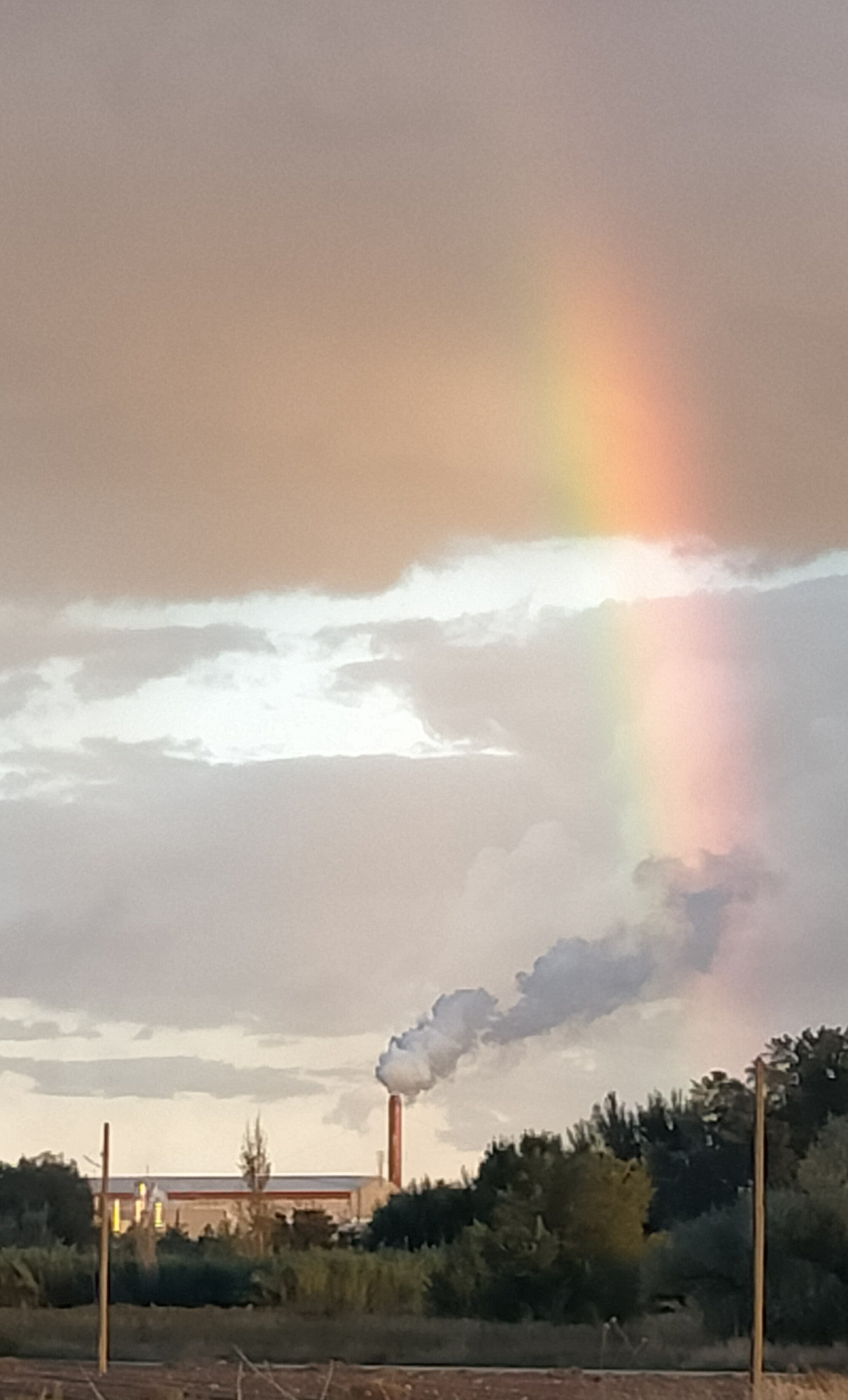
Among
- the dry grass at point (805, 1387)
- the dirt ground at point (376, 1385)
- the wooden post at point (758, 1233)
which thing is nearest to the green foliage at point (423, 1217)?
the dirt ground at point (376, 1385)

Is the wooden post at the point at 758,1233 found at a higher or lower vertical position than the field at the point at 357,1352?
higher

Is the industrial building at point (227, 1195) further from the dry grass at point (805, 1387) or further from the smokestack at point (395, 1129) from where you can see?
the dry grass at point (805, 1387)

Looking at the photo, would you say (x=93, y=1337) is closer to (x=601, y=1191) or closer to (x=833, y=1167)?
(x=601, y=1191)

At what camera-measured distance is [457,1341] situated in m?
35.3

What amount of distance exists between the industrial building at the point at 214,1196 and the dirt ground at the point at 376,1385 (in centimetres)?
3558

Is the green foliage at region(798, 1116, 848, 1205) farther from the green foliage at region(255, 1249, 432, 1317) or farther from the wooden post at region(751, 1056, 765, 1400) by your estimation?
the wooden post at region(751, 1056, 765, 1400)

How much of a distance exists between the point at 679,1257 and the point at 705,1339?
249 centimetres

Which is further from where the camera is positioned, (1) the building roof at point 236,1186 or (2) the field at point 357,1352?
(1) the building roof at point 236,1186

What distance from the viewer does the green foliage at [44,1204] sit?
54.3m

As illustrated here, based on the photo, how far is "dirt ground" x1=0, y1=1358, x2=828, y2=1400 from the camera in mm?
22422

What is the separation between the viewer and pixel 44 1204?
56.0 metres

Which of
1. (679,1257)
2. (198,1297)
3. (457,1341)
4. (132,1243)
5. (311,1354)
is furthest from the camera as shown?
(132,1243)

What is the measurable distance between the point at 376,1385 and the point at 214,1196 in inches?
2213

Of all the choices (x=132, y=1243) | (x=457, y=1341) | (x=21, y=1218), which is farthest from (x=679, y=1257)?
(x=21, y=1218)
